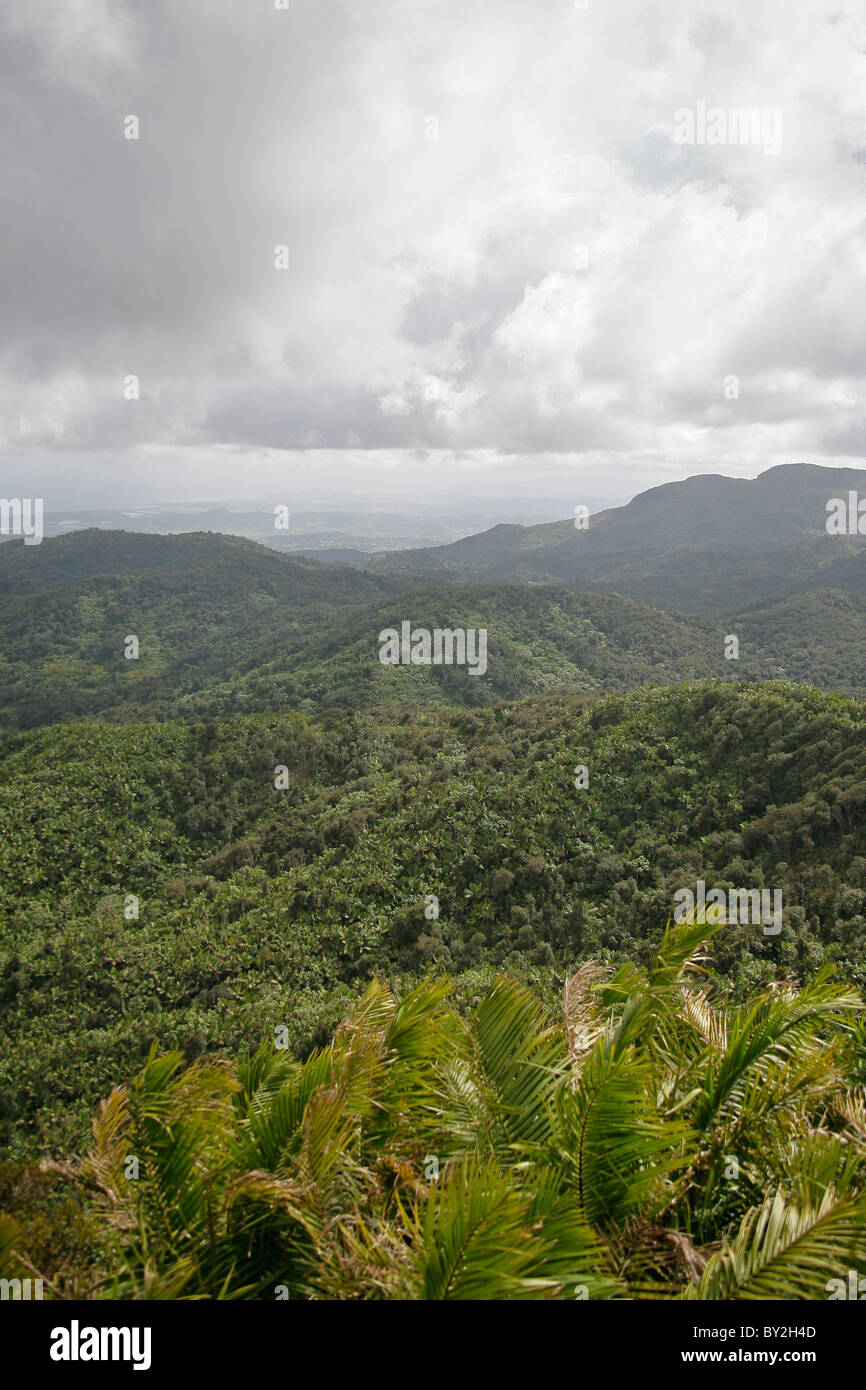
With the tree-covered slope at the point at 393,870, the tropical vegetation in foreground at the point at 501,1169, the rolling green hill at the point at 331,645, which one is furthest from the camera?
the rolling green hill at the point at 331,645

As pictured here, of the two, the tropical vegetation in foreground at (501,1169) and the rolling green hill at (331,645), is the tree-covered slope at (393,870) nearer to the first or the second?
the tropical vegetation in foreground at (501,1169)

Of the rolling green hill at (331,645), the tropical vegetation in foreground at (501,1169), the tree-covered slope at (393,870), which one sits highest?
the rolling green hill at (331,645)

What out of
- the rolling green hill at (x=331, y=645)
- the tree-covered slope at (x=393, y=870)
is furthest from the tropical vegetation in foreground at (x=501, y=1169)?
the rolling green hill at (x=331, y=645)

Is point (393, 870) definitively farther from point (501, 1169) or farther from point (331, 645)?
point (331, 645)

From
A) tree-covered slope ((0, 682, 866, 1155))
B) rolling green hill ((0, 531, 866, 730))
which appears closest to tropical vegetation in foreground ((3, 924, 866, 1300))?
tree-covered slope ((0, 682, 866, 1155))

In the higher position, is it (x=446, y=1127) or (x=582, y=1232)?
(x=582, y=1232)

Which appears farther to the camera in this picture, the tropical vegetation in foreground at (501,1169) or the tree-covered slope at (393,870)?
the tree-covered slope at (393,870)

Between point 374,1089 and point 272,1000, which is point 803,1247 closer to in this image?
point 374,1089

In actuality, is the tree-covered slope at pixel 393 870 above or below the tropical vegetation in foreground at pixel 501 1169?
below
